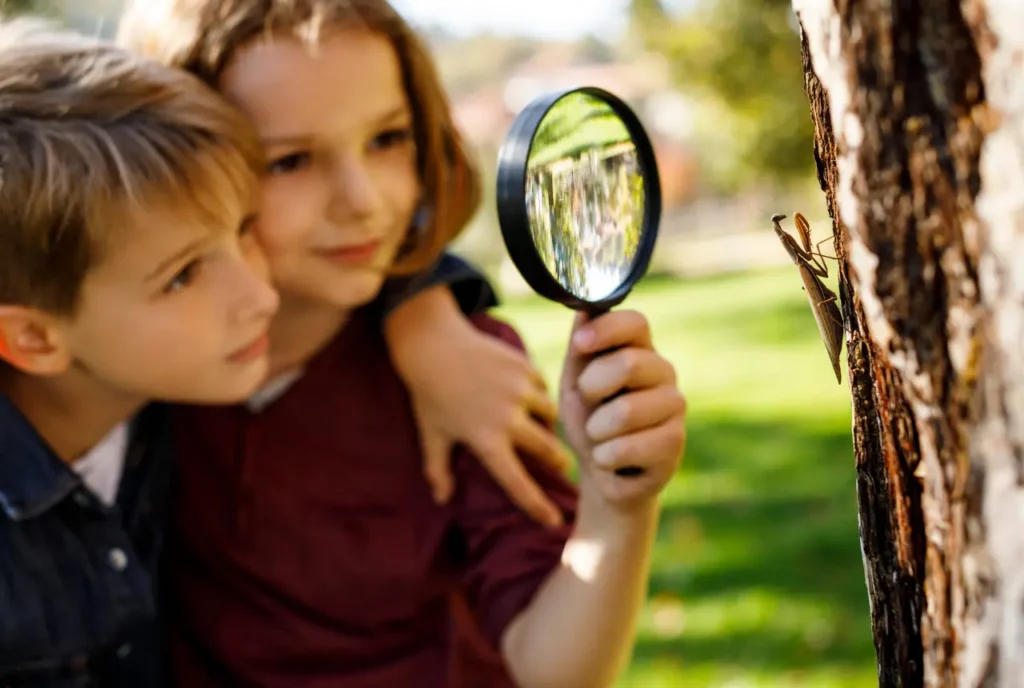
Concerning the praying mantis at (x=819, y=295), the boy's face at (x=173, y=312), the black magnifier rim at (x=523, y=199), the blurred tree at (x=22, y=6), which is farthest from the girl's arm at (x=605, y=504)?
the blurred tree at (x=22, y=6)

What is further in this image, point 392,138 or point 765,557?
point 765,557

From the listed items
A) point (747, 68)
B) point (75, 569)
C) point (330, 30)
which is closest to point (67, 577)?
point (75, 569)

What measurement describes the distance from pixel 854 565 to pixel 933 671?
3.42 m

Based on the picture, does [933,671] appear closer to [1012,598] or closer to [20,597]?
[1012,598]

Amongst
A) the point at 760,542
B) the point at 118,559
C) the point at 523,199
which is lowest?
the point at 760,542

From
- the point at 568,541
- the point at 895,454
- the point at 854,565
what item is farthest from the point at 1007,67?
the point at 854,565

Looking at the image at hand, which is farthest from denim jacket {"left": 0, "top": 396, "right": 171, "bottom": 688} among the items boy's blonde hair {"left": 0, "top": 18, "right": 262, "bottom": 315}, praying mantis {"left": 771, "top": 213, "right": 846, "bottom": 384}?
praying mantis {"left": 771, "top": 213, "right": 846, "bottom": 384}

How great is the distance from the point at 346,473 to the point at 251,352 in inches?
14.9

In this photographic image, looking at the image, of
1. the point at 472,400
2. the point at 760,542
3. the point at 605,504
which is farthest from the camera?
the point at 760,542

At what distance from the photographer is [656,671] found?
12.7 feet

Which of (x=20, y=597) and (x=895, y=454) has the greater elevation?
(x=895, y=454)

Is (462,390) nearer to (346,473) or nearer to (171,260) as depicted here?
(346,473)

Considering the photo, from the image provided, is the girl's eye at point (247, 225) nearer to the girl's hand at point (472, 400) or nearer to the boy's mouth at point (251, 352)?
the boy's mouth at point (251, 352)

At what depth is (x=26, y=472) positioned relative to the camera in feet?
6.73
